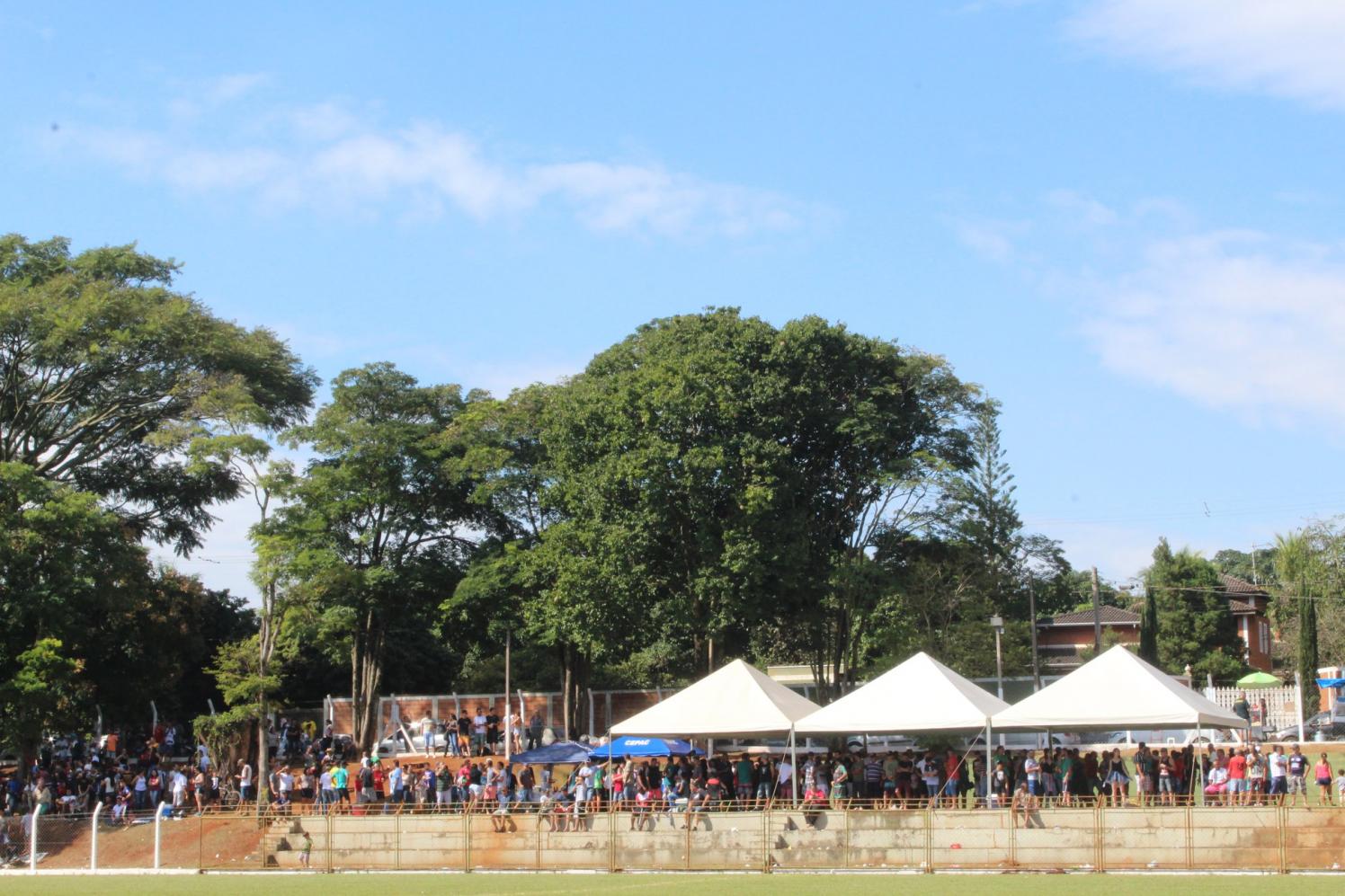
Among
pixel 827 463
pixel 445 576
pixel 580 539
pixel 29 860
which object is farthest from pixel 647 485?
pixel 29 860

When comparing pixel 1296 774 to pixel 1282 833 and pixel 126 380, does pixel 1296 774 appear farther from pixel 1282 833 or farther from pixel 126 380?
pixel 126 380

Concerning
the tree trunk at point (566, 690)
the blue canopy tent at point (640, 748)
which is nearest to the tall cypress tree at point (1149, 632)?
the tree trunk at point (566, 690)

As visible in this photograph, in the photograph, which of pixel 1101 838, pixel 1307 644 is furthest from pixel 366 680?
pixel 1307 644

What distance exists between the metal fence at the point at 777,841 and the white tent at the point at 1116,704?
2068 millimetres

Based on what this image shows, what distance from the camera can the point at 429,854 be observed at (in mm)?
24891

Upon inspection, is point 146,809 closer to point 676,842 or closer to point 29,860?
point 29,860

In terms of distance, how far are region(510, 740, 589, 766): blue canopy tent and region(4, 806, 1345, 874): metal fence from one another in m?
Result: 6.33

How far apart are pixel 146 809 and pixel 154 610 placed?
12740 millimetres

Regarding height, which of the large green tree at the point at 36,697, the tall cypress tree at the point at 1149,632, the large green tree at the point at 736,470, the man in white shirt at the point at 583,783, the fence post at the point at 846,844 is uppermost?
the large green tree at the point at 736,470

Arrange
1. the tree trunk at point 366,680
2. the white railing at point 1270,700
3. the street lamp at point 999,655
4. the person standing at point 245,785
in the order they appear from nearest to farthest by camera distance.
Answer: the person standing at point 245,785, the street lamp at point 999,655, the white railing at point 1270,700, the tree trunk at point 366,680

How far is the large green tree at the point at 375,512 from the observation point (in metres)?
44.5

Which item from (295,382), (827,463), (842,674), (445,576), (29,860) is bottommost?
(29,860)

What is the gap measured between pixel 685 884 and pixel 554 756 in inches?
487

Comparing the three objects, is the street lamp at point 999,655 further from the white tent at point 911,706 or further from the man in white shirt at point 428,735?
the man in white shirt at point 428,735
